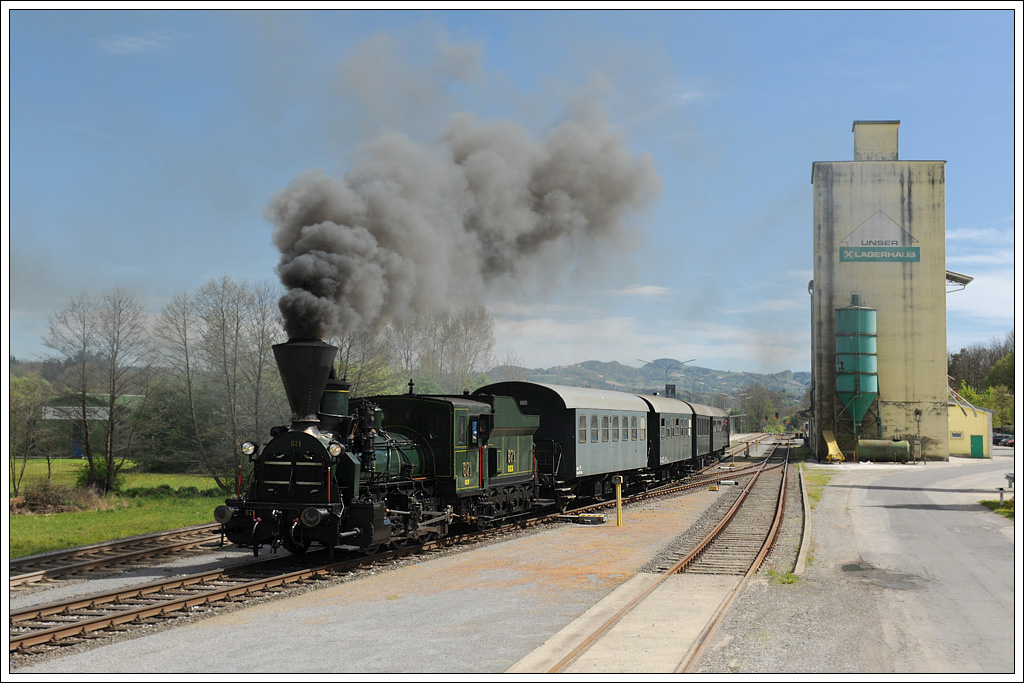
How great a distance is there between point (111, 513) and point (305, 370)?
13.4 meters

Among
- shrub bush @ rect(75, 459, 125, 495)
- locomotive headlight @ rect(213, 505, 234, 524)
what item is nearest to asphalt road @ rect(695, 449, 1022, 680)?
locomotive headlight @ rect(213, 505, 234, 524)

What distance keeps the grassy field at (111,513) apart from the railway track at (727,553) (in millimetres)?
11002

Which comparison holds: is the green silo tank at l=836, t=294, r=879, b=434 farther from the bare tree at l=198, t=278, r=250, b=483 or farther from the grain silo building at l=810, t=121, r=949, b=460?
the bare tree at l=198, t=278, r=250, b=483

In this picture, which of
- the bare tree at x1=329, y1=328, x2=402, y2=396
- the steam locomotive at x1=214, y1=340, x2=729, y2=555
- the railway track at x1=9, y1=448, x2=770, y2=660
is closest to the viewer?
the railway track at x1=9, y1=448, x2=770, y2=660

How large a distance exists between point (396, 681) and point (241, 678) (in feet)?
4.79

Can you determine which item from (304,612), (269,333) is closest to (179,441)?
(269,333)

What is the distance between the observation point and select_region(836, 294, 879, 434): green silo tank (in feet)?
159

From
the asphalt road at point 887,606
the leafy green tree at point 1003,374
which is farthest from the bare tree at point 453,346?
the leafy green tree at point 1003,374

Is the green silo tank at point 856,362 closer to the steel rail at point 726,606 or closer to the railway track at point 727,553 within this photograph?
the railway track at point 727,553

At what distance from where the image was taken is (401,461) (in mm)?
13602

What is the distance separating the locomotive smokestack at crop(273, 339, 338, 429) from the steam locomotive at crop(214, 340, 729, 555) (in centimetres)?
2

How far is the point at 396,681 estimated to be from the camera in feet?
23.9

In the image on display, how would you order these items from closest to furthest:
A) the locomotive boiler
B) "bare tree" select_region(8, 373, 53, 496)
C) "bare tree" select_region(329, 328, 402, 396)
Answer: the locomotive boiler < "bare tree" select_region(8, 373, 53, 496) < "bare tree" select_region(329, 328, 402, 396)

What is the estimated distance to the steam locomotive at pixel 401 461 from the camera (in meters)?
12.0
